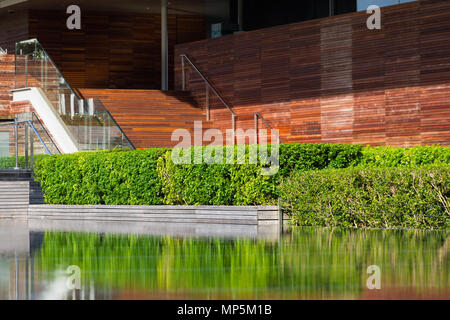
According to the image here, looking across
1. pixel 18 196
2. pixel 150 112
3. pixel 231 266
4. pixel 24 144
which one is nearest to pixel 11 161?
pixel 24 144

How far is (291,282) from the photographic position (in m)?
6.90

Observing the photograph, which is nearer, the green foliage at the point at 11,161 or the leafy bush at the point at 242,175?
the leafy bush at the point at 242,175

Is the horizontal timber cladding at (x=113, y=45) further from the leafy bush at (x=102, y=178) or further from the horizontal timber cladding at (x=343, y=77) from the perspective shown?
the leafy bush at (x=102, y=178)

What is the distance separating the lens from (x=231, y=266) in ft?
26.5

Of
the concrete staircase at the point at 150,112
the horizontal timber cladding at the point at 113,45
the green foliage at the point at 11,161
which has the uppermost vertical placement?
the horizontal timber cladding at the point at 113,45

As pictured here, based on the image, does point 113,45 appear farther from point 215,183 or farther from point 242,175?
point 242,175

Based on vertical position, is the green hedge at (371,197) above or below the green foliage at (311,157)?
below

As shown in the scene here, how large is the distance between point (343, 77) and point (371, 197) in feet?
29.2

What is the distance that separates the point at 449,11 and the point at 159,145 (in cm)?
902

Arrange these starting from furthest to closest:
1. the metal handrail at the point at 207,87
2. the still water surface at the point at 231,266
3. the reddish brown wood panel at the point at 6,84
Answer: the reddish brown wood panel at the point at 6,84
the metal handrail at the point at 207,87
the still water surface at the point at 231,266

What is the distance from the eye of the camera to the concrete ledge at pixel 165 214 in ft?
46.3

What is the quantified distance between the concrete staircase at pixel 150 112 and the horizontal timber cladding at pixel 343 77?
612 millimetres

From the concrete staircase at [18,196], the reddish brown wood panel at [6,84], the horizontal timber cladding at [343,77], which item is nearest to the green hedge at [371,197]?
the horizontal timber cladding at [343,77]

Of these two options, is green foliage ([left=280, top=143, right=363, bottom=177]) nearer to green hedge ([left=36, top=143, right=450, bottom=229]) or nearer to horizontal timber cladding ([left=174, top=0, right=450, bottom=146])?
green hedge ([left=36, top=143, right=450, bottom=229])
